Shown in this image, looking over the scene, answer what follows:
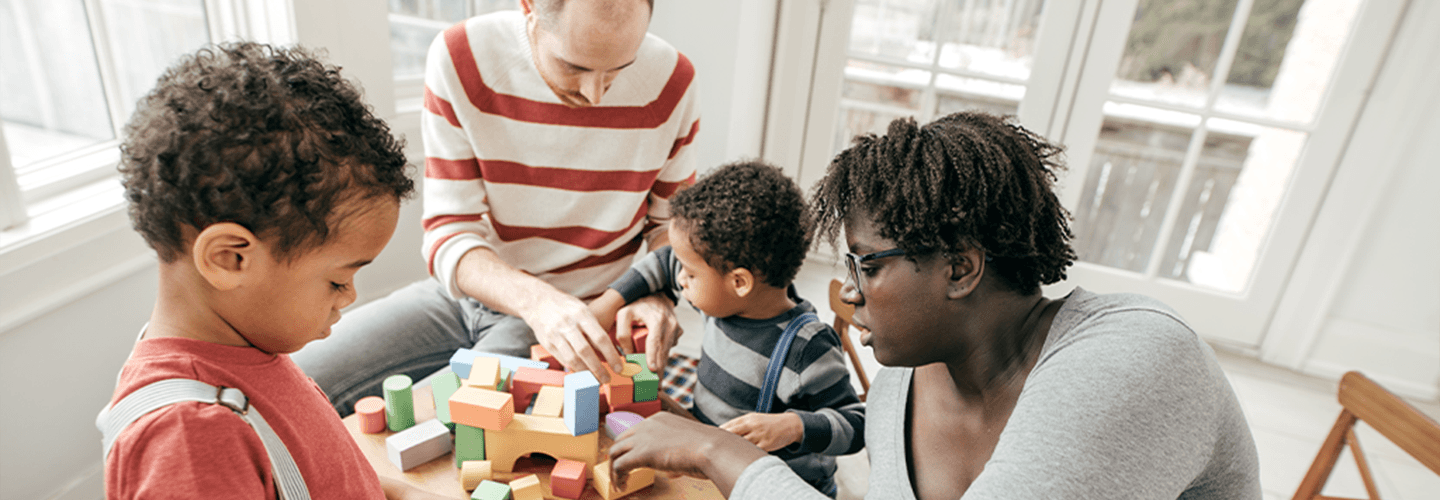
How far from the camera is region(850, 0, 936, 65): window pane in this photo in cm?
306

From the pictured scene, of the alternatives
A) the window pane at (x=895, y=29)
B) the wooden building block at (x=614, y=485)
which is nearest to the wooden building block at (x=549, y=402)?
the wooden building block at (x=614, y=485)

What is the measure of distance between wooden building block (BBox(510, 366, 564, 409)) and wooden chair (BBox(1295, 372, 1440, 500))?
1.38 metres

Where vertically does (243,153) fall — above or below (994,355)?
above

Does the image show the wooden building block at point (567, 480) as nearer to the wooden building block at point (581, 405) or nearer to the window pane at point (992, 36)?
the wooden building block at point (581, 405)

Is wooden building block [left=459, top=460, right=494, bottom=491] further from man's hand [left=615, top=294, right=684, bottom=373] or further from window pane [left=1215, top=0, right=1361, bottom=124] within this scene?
window pane [left=1215, top=0, right=1361, bottom=124]

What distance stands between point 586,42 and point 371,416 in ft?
2.52

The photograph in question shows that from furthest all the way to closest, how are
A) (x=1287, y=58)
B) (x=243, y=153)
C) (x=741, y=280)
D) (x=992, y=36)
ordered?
(x=992, y=36), (x=1287, y=58), (x=741, y=280), (x=243, y=153)

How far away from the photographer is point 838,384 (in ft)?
4.22

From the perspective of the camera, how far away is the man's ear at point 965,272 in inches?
34.0

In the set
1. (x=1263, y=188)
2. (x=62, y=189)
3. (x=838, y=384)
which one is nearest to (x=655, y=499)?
(x=838, y=384)

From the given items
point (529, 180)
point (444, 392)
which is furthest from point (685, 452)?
point (529, 180)

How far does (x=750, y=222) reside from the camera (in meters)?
1.28

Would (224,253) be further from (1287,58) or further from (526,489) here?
(1287,58)

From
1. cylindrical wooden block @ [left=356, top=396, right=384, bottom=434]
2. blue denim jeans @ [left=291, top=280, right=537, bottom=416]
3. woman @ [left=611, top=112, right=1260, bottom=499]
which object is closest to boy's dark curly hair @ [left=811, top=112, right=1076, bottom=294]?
woman @ [left=611, top=112, right=1260, bottom=499]
